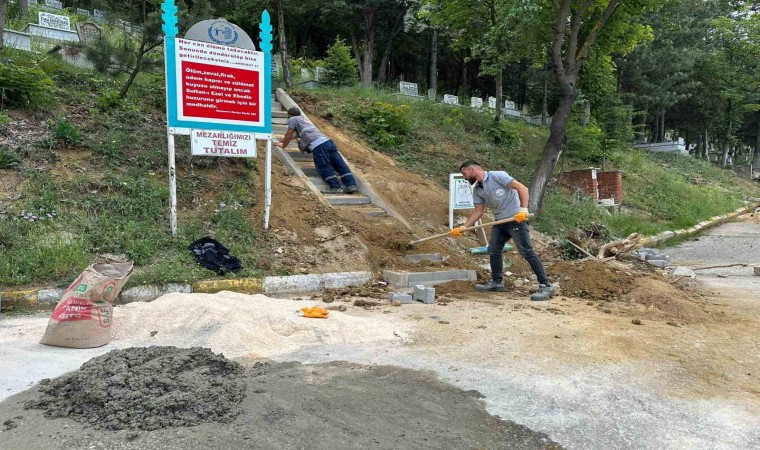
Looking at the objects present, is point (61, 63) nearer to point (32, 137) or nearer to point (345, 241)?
point (32, 137)

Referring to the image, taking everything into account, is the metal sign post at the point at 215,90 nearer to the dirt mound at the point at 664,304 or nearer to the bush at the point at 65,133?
the bush at the point at 65,133

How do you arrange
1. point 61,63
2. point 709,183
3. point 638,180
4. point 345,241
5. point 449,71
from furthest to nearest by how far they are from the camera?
point 449,71, point 709,183, point 638,180, point 61,63, point 345,241

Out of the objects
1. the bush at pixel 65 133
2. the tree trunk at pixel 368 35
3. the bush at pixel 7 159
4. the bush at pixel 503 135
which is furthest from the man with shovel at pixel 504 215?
the tree trunk at pixel 368 35

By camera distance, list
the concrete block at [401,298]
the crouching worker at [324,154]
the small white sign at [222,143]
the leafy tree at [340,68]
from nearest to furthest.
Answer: the concrete block at [401,298]
the small white sign at [222,143]
the crouching worker at [324,154]
the leafy tree at [340,68]

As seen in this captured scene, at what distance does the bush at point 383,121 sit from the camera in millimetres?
12445

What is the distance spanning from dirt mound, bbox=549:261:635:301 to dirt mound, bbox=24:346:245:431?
500 centimetres

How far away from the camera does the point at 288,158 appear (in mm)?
10008

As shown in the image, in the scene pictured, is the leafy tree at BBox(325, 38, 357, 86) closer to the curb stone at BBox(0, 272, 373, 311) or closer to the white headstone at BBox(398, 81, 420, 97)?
the white headstone at BBox(398, 81, 420, 97)

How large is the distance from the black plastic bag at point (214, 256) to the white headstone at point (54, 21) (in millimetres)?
12665

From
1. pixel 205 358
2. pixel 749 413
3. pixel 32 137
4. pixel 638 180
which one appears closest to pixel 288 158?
pixel 32 137

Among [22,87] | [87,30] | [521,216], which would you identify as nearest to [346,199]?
[521,216]

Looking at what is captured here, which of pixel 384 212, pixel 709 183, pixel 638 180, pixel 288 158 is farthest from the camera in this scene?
pixel 709 183

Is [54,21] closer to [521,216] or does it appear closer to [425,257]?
[425,257]

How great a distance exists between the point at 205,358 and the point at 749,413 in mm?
3497
